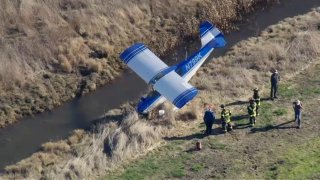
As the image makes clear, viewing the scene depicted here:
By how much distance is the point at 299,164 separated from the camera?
2273cm

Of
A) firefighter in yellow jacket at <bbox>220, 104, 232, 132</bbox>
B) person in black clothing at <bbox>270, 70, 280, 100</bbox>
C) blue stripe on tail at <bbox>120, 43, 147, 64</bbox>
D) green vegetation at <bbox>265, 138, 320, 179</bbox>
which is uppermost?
blue stripe on tail at <bbox>120, 43, 147, 64</bbox>

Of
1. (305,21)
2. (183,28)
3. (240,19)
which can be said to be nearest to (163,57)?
(183,28)

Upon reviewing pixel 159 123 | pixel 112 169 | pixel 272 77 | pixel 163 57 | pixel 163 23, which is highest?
pixel 163 23

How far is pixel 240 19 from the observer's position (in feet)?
111

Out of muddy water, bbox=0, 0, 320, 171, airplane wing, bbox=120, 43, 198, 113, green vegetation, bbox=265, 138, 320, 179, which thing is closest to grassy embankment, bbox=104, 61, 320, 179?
green vegetation, bbox=265, 138, 320, 179

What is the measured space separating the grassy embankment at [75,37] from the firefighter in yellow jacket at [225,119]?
22.4ft

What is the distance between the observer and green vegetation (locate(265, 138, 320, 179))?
22.2 meters

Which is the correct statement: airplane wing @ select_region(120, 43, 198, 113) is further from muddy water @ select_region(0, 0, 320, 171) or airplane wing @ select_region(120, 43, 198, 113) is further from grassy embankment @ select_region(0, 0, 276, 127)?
grassy embankment @ select_region(0, 0, 276, 127)

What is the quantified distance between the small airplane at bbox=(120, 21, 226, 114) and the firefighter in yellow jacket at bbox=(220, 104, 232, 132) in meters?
1.24

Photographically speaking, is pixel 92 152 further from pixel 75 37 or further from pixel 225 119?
pixel 75 37

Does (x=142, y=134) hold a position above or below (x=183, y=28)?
below

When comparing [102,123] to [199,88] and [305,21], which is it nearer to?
[199,88]

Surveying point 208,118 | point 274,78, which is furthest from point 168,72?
point 274,78

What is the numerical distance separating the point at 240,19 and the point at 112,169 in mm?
13478
